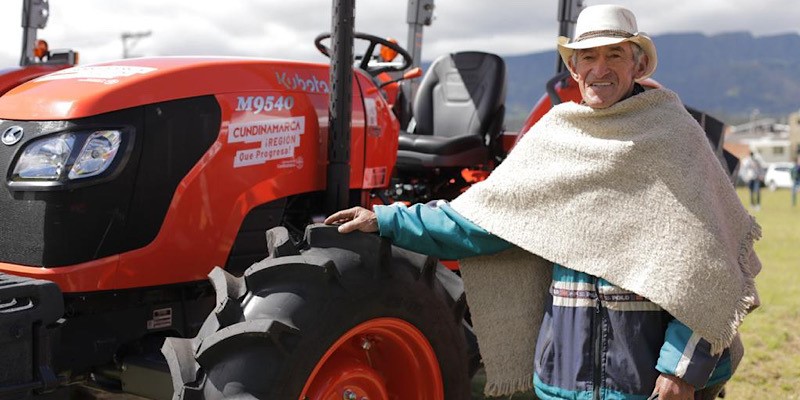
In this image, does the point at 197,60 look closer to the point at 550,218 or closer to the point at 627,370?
the point at 550,218

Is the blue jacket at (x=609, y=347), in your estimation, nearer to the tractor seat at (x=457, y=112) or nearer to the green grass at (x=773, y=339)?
the tractor seat at (x=457, y=112)


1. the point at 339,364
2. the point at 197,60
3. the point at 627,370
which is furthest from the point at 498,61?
the point at 627,370

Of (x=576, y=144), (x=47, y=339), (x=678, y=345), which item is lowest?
(x=47, y=339)

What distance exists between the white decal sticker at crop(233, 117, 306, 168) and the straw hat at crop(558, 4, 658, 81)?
121cm

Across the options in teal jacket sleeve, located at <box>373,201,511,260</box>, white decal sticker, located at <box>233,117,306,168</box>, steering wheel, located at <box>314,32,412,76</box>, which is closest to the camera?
teal jacket sleeve, located at <box>373,201,511,260</box>

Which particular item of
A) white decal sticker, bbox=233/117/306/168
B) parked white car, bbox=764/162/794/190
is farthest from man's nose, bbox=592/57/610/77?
parked white car, bbox=764/162/794/190

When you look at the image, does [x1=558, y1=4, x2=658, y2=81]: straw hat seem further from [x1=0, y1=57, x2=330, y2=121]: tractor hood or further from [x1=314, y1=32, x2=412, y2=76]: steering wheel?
[x1=314, y1=32, x2=412, y2=76]: steering wheel

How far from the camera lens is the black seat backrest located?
16.0 feet

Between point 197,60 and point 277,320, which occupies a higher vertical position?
point 197,60

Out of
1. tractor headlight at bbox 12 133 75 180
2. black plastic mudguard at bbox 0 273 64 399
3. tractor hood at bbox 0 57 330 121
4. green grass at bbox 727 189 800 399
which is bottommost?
green grass at bbox 727 189 800 399

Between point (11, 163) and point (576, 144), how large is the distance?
5.53ft

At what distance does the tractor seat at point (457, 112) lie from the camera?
4531 mm

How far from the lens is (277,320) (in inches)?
Answer: 93.0

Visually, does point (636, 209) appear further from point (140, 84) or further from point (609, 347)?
point (140, 84)
